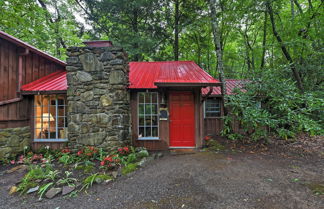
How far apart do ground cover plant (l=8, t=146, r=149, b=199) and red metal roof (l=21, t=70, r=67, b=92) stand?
2042 millimetres

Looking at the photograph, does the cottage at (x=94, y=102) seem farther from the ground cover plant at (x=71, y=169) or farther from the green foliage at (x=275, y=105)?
the green foliage at (x=275, y=105)

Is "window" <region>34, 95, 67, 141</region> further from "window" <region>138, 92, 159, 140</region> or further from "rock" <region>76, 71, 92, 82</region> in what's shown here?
"window" <region>138, 92, 159, 140</region>

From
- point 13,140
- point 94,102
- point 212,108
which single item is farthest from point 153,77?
point 13,140

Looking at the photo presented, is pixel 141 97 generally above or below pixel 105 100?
above

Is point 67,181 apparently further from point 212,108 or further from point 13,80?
point 212,108

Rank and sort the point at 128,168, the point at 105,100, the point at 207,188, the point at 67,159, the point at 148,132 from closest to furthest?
the point at 207,188 < the point at 128,168 < the point at 67,159 < the point at 105,100 < the point at 148,132

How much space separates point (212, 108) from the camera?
287 inches

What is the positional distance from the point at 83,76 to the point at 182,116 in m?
3.55

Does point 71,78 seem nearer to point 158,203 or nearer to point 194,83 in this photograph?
point 194,83

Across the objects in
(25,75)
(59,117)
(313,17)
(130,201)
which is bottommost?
(130,201)

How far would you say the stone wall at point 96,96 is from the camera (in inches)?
175

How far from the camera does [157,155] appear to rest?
4.44 meters

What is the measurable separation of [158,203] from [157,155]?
6.90 feet

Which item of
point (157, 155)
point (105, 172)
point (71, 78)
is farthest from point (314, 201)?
point (71, 78)
